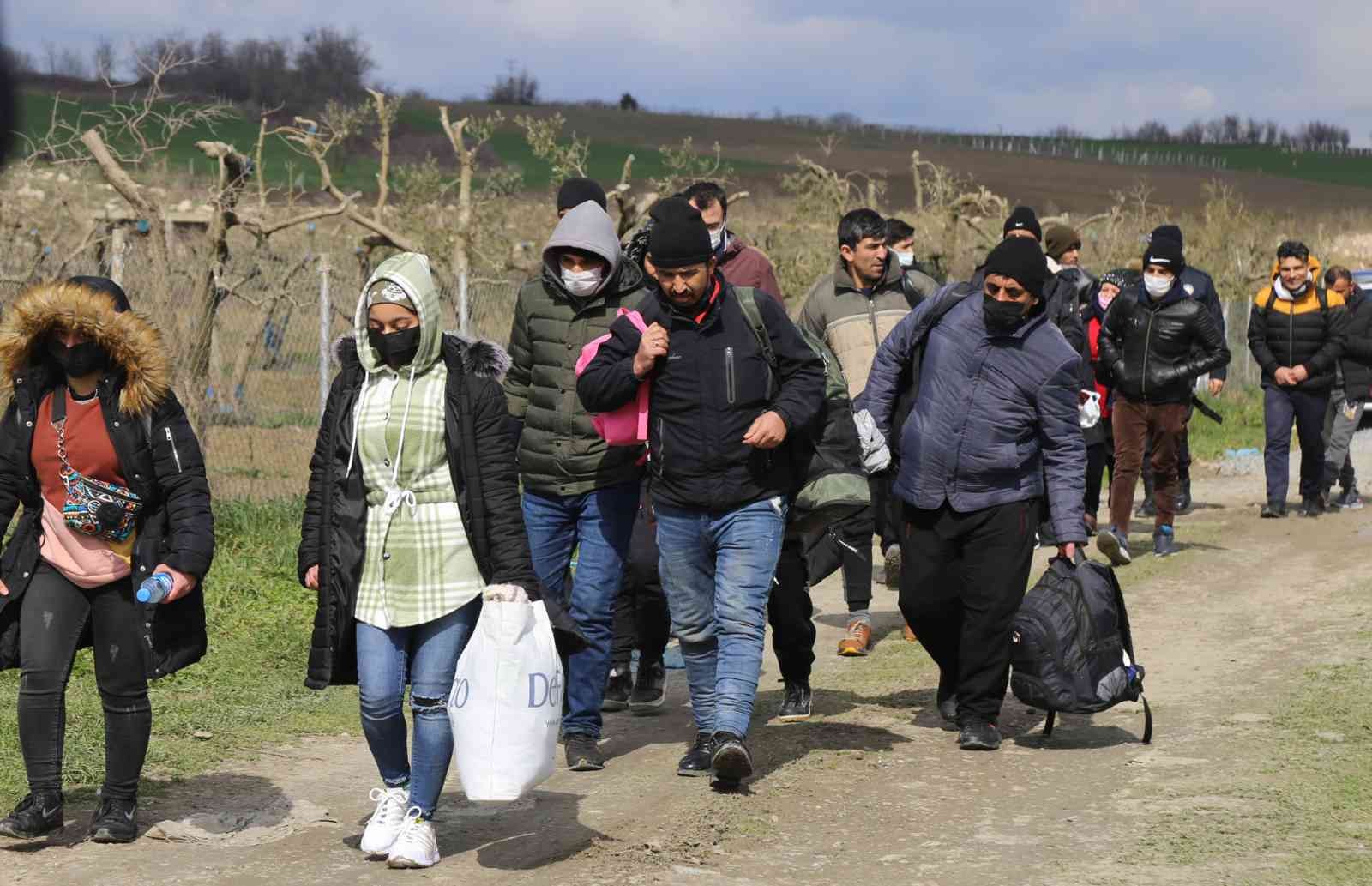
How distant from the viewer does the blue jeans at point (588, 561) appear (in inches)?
267

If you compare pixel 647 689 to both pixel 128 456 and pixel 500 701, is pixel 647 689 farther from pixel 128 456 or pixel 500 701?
pixel 128 456

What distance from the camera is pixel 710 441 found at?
20.7 feet

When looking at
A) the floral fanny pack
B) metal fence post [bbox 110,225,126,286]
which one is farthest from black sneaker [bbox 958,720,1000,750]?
metal fence post [bbox 110,225,126,286]

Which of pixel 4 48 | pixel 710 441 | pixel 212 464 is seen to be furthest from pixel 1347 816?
pixel 212 464

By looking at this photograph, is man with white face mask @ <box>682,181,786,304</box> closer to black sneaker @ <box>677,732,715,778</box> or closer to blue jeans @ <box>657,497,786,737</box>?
blue jeans @ <box>657,497,786,737</box>

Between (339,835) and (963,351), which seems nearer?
(339,835)

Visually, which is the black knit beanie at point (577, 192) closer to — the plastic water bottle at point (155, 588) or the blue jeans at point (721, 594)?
the blue jeans at point (721, 594)

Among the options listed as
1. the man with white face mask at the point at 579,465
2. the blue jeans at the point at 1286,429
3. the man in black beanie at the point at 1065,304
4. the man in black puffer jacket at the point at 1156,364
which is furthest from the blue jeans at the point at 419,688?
the blue jeans at the point at 1286,429

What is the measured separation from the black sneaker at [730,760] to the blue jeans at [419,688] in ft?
3.66

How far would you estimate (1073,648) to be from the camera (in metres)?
7.02

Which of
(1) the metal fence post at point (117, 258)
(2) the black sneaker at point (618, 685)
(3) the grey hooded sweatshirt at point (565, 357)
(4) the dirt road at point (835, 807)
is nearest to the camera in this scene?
(4) the dirt road at point (835, 807)

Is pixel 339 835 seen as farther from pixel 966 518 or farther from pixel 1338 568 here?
pixel 1338 568

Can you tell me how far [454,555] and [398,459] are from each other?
319 millimetres

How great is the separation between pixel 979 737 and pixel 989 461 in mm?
1052
